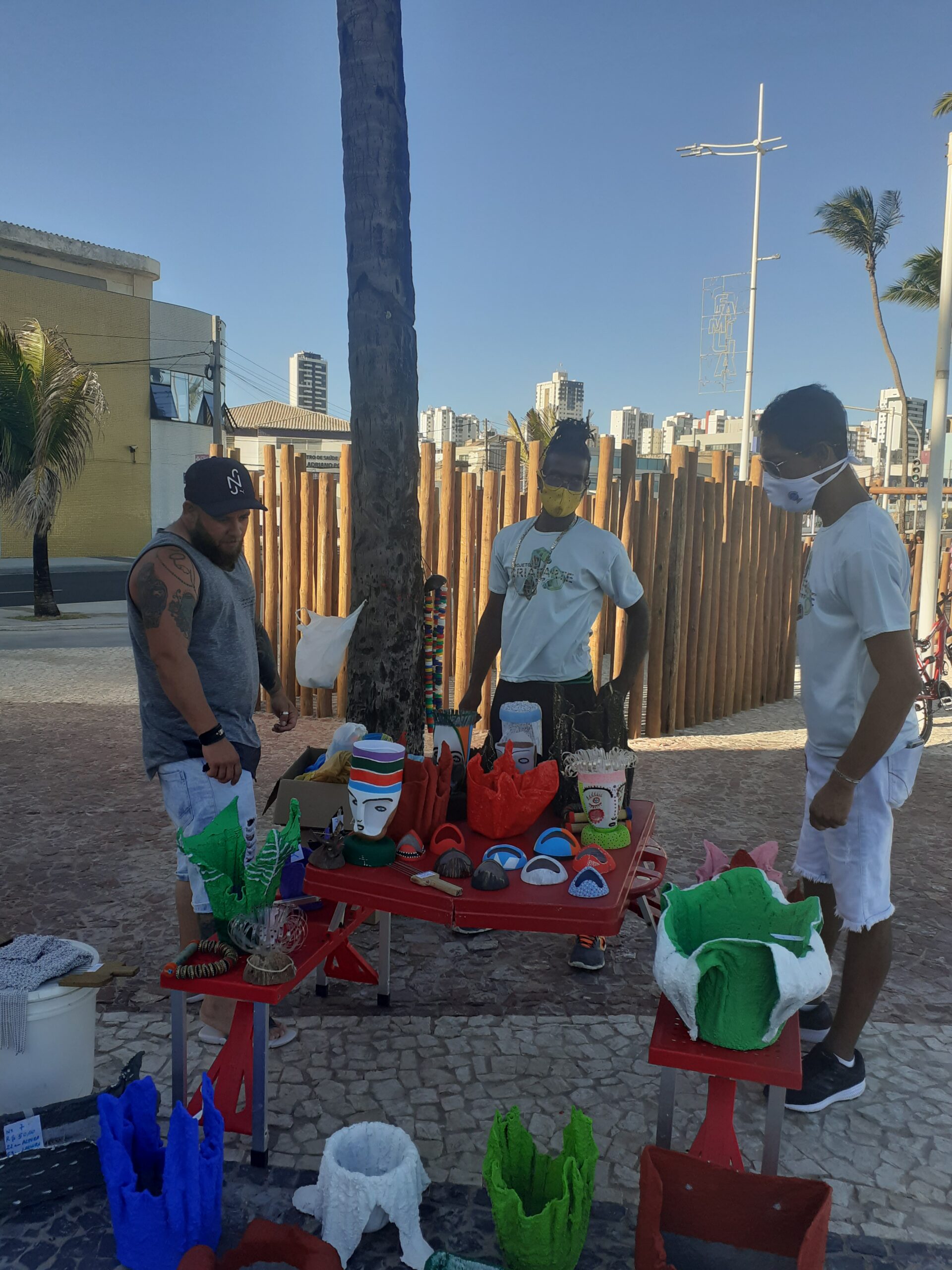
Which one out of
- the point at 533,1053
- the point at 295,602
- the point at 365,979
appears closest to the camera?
the point at 533,1053

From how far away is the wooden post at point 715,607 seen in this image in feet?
29.0

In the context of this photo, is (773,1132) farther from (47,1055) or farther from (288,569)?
(288,569)

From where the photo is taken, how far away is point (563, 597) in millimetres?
3775

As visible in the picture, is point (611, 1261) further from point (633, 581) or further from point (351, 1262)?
point (633, 581)

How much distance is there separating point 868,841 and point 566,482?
179 cm

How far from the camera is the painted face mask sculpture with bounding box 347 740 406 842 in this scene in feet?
9.18

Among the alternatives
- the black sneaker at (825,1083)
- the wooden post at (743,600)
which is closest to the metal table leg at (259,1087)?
the black sneaker at (825,1083)

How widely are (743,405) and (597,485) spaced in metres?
19.3

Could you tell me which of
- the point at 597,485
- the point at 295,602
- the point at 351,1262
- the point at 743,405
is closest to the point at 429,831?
the point at 351,1262

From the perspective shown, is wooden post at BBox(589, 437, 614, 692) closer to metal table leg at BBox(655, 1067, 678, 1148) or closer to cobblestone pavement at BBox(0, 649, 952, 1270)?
cobblestone pavement at BBox(0, 649, 952, 1270)

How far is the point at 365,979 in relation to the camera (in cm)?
368

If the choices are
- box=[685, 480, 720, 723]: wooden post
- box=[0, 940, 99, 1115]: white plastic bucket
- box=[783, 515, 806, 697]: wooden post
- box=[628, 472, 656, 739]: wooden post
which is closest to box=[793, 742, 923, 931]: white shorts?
box=[0, 940, 99, 1115]: white plastic bucket

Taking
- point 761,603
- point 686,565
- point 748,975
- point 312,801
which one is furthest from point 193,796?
point 761,603

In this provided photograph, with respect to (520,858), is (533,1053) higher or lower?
lower
